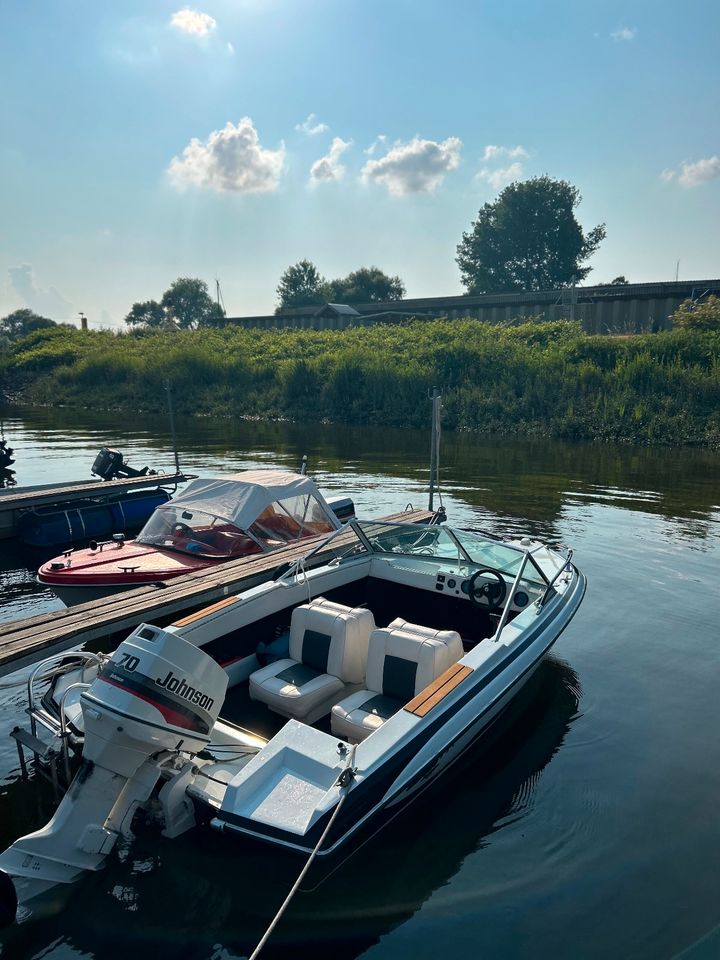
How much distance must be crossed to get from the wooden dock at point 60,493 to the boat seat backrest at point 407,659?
10.5 metres

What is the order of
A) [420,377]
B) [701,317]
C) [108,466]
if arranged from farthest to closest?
[420,377] < [701,317] < [108,466]

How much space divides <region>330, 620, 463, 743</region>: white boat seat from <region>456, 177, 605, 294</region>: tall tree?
239ft

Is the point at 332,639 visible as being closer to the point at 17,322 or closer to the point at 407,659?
the point at 407,659

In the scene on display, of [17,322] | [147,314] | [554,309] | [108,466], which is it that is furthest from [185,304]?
[108,466]

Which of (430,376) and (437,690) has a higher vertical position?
(430,376)

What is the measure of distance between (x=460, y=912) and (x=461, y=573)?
3051 mm

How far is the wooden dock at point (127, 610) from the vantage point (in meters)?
5.86

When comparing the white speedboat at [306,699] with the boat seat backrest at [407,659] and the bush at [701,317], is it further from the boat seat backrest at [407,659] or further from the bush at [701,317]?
the bush at [701,317]

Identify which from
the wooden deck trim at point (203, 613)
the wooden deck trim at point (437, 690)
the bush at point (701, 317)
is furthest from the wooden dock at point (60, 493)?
the bush at point (701, 317)

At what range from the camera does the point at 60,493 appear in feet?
46.3

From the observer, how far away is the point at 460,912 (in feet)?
13.5

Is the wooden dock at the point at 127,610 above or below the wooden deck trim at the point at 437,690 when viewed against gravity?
below

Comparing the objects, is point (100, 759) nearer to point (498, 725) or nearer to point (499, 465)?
point (498, 725)

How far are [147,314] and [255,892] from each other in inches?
4301
